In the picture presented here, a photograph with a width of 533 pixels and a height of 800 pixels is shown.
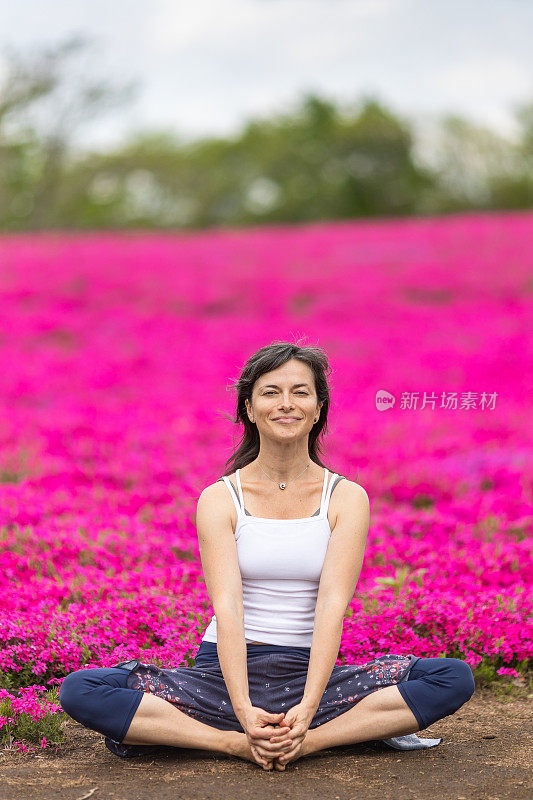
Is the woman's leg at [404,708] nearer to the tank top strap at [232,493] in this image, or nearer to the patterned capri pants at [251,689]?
the patterned capri pants at [251,689]

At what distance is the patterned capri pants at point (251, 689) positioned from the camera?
3.85m

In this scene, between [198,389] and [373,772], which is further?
[198,389]

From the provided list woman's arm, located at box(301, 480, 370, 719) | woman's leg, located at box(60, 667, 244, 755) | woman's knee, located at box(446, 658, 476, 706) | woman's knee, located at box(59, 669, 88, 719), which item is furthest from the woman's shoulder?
woman's knee, located at box(59, 669, 88, 719)

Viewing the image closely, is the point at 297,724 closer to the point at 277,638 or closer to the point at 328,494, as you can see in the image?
the point at 277,638

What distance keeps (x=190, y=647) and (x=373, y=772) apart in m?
1.28

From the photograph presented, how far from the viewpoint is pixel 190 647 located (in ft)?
15.7

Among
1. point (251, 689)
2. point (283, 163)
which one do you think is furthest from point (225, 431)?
point (283, 163)

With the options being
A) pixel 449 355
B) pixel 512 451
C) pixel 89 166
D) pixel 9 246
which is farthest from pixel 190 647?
pixel 89 166

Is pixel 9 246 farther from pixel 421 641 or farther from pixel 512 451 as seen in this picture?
pixel 421 641

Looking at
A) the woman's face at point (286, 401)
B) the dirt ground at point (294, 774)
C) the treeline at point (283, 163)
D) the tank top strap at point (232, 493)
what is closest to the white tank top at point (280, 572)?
the tank top strap at point (232, 493)

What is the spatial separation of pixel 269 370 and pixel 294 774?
162 cm

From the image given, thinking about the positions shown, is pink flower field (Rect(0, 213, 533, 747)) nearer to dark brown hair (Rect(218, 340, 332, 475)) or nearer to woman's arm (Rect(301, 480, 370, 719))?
dark brown hair (Rect(218, 340, 332, 475))

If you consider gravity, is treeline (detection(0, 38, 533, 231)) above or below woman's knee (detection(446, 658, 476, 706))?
above

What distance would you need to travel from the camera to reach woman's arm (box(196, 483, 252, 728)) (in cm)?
371
